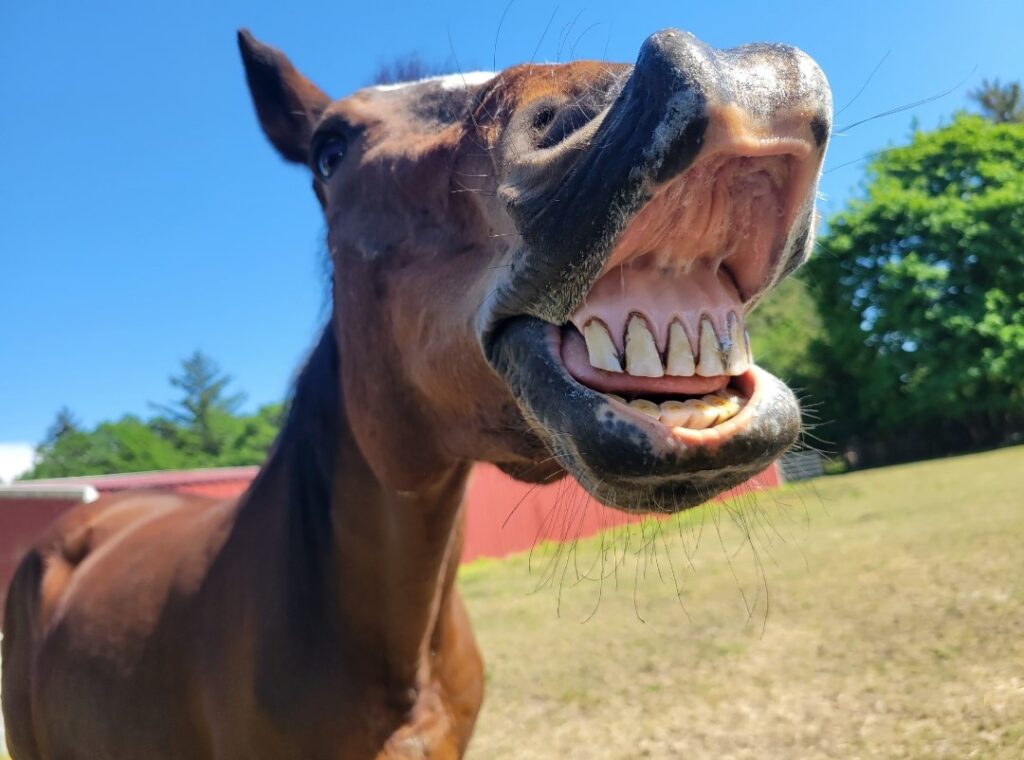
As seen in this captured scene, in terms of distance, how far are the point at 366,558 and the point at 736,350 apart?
1.24 metres

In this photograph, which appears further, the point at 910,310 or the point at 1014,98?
the point at 1014,98

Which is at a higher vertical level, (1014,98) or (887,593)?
(1014,98)

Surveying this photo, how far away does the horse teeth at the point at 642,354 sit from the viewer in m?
1.11

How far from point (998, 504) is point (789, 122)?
12.3 m

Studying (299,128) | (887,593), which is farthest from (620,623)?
(299,128)

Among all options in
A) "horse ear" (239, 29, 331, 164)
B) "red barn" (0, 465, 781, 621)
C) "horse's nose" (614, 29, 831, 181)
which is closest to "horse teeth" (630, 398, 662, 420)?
"horse's nose" (614, 29, 831, 181)

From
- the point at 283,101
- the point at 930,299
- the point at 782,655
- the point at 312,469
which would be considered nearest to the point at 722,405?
the point at 312,469

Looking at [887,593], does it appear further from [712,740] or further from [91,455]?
[91,455]

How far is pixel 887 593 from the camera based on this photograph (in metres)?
6.87

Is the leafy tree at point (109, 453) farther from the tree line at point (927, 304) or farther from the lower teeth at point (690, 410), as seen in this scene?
the lower teeth at point (690, 410)

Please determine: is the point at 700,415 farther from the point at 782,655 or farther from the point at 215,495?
the point at 215,495

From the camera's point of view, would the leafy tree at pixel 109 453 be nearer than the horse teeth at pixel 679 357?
No

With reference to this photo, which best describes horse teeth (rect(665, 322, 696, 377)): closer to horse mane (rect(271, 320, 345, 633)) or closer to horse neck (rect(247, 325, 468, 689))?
horse neck (rect(247, 325, 468, 689))

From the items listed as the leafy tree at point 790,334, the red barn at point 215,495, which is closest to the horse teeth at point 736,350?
the red barn at point 215,495
